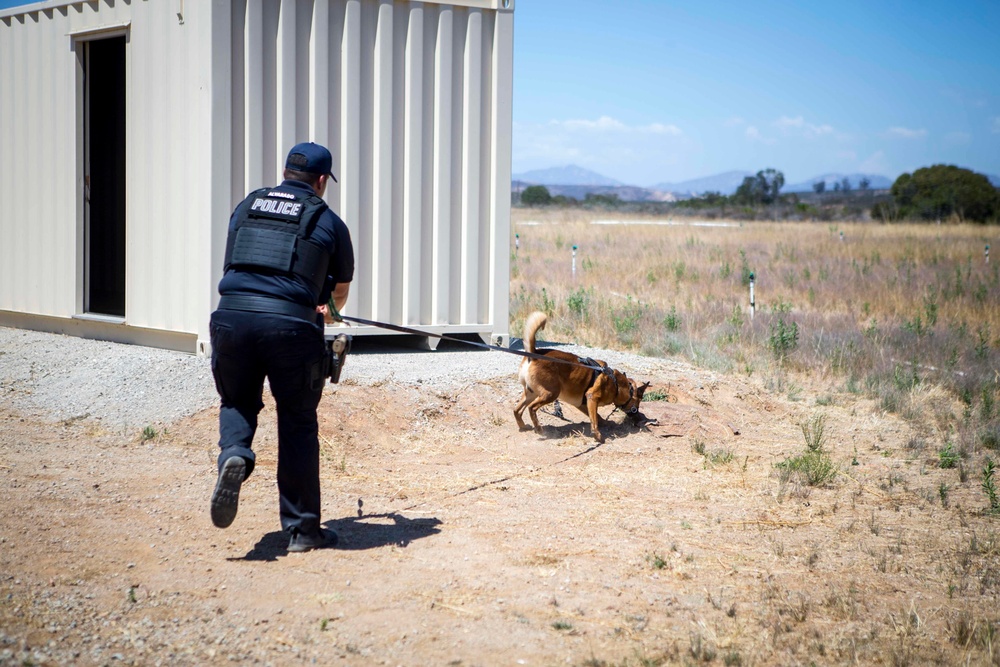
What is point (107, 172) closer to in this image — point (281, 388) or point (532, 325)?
point (532, 325)

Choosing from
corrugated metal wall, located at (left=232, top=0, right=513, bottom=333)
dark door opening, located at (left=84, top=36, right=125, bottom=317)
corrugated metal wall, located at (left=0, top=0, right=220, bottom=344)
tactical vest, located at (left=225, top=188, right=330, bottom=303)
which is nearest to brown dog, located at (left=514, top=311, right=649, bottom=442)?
corrugated metal wall, located at (left=232, top=0, right=513, bottom=333)

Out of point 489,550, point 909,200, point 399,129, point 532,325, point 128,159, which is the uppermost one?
point 909,200

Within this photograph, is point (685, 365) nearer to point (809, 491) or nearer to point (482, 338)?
point (482, 338)

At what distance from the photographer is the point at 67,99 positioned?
31.5 feet

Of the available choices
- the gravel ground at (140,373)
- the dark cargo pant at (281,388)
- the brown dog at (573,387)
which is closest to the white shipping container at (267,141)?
the gravel ground at (140,373)

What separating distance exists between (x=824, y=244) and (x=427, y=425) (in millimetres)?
23439

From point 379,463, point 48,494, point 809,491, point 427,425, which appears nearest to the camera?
point 48,494

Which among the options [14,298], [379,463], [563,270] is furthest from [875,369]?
[563,270]

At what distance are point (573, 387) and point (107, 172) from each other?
7128mm

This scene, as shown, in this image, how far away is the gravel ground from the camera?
7.52m

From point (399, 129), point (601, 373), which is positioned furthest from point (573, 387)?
point (399, 129)

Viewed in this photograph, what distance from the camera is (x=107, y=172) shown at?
11.8 metres

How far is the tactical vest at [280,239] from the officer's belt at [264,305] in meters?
0.13

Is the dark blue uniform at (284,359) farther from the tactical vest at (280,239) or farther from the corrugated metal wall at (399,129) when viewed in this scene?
the corrugated metal wall at (399,129)
